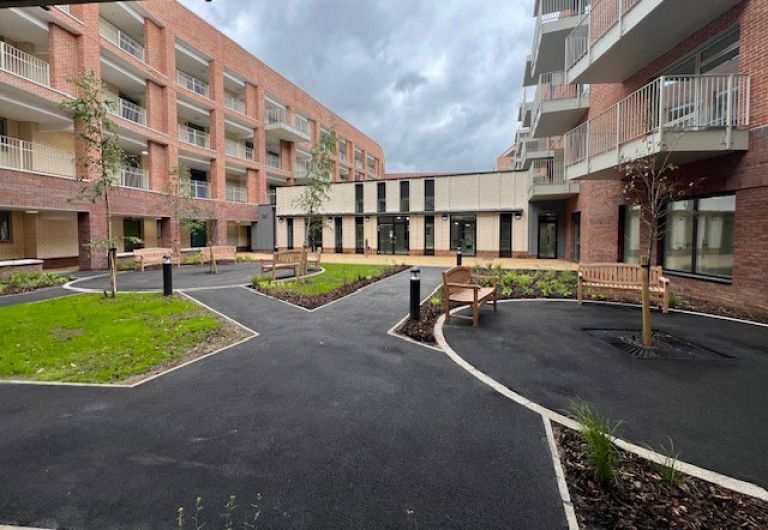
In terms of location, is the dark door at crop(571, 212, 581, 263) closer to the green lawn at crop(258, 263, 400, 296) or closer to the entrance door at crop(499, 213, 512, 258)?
the entrance door at crop(499, 213, 512, 258)

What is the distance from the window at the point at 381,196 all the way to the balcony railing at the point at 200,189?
13.3 meters

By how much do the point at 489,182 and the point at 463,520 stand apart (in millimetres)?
26532

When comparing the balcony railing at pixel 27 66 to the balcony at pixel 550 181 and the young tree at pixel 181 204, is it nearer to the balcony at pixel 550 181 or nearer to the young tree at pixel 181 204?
the young tree at pixel 181 204

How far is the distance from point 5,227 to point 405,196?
23.9 meters

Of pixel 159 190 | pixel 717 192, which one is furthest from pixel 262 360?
pixel 159 190

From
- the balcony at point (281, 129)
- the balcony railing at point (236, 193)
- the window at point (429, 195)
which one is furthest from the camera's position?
the balcony at point (281, 129)

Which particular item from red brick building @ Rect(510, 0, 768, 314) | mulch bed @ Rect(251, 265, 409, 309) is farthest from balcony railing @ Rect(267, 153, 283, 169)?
red brick building @ Rect(510, 0, 768, 314)

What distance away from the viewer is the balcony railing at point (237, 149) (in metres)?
32.2

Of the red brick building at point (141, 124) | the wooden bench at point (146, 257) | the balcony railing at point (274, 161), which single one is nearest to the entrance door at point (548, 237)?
the wooden bench at point (146, 257)

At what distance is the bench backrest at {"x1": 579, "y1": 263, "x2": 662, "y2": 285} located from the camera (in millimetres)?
8984

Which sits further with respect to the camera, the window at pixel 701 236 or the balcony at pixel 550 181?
the balcony at pixel 550 181

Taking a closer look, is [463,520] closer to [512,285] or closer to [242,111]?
[512,285]

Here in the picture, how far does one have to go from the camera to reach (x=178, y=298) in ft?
33.7

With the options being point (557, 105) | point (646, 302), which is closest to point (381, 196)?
point (557, 105)
